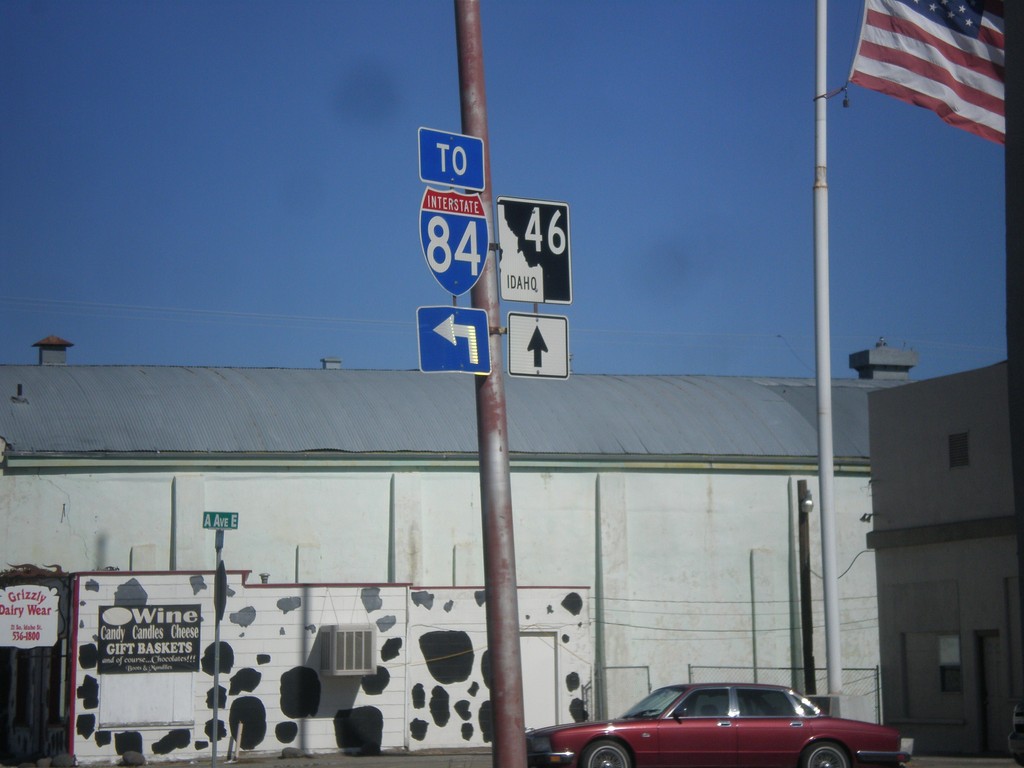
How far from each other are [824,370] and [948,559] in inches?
265

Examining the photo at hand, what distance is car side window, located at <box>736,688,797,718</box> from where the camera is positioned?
17.5 m

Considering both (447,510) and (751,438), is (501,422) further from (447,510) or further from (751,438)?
(751,438)

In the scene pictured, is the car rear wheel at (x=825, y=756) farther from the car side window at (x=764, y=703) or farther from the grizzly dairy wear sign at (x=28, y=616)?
the grizzly dairy wear sign at (x=28, y=616)

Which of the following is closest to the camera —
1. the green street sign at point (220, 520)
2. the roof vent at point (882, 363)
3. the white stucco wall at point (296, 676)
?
the green street sign at point (220, 520)

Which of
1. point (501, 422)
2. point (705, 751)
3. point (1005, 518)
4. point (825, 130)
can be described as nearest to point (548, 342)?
point (501, 422)

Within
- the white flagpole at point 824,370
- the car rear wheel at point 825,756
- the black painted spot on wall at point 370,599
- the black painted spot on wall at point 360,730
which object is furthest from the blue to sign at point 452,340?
the black painted spot on wall at point 360,730

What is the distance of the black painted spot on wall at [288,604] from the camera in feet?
81.9

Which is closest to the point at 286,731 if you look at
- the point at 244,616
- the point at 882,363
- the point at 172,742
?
the point at 172,742

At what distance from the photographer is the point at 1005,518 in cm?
2170

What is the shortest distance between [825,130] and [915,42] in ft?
7.31

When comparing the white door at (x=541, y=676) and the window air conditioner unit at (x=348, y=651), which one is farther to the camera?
the white door at (x=541, y=676)

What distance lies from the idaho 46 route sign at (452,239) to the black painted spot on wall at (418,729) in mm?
17840

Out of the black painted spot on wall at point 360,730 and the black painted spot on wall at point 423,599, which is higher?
the black painted spot on wall at point 423,599

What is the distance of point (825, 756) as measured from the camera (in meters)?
17.2
